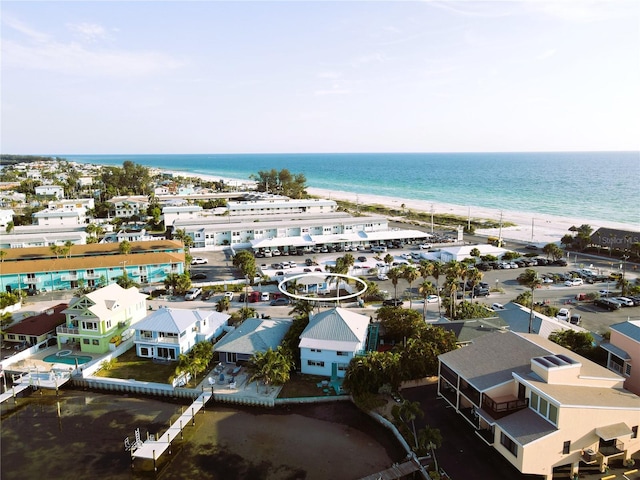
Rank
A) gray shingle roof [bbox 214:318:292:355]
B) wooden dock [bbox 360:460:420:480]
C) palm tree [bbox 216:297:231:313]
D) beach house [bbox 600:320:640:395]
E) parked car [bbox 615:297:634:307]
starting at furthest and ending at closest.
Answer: parked car [bbox 615:297:634:307], palm tree [bbox 216:297:231:313], gray shingle roof [bbox 214:318:292:355], beach house [bbox 600:320:640:395], wooden dock [bbox 360:460:420:480]

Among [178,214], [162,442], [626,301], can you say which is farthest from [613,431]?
[178,214]

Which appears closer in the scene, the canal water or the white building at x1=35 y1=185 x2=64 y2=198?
the canal water

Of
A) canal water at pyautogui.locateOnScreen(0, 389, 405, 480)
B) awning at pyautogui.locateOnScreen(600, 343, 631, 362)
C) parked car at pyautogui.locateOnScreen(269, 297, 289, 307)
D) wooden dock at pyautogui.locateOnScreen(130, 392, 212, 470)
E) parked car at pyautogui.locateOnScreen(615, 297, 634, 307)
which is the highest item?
awning at pyautogui.locateOnScreen(600, 343, 631, 362)

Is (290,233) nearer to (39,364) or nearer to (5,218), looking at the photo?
(39,364)

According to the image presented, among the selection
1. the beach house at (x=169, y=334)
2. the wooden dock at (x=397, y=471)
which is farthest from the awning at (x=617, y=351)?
the beach house at (x=169, y=334)

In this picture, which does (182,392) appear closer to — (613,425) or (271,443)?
(271,443)

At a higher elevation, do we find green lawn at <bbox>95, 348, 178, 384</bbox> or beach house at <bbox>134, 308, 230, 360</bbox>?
beach house at <bbox>134, 308, 230, 360</bbox>

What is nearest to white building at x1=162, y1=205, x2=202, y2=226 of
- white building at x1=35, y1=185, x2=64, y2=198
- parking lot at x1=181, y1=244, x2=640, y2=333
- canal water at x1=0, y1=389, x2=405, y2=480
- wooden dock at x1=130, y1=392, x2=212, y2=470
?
parking lot at x1=181, y1=244, x2=640, y2=333

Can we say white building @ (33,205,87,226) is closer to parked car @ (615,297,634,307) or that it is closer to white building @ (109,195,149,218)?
white building @ (109,195,149,218)
